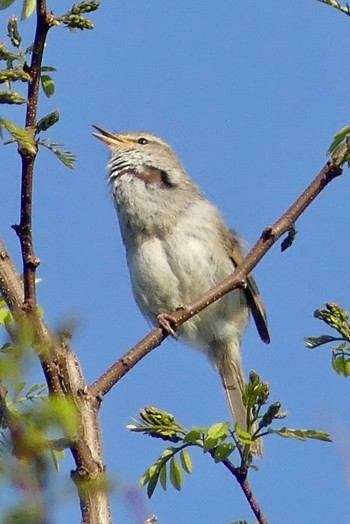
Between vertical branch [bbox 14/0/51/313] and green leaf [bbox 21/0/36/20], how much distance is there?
0.15 m

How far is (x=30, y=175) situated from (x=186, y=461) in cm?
133

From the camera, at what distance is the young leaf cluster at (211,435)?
2.91 metres

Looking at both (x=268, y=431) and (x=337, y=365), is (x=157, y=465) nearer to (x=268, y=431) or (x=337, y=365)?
(x=268, y=431)

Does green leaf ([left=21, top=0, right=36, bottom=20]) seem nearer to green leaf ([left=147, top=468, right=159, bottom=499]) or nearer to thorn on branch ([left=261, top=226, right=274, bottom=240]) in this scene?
thorn on branch ([left=261, top=226, right=274, bottom=240])

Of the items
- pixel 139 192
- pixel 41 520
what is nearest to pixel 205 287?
pixel 139 192

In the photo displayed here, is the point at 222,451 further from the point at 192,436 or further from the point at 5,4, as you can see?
the point at 5,4

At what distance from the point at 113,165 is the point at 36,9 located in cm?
465

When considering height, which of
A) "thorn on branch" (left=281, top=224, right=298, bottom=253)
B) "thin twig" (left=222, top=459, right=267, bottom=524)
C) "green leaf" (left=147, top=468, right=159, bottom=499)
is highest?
"thorn on branch" (left=281, top=224, right=298, bottom=253)

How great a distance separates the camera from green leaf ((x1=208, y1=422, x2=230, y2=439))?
2887 mm

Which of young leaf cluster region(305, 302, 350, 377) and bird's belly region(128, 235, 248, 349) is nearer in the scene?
young leaf cluster region(305, 302, 350, 377)

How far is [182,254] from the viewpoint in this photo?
652 cm

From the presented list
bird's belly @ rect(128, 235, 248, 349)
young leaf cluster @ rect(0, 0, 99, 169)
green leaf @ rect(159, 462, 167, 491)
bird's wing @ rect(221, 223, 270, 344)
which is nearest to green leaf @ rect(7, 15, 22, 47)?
young leaf cluster @ rect(0, 0, 99, 169)

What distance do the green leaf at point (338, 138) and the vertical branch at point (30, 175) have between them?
854mm

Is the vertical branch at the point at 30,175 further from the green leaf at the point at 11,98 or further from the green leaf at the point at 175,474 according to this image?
the green leaf at the point at 175,474
